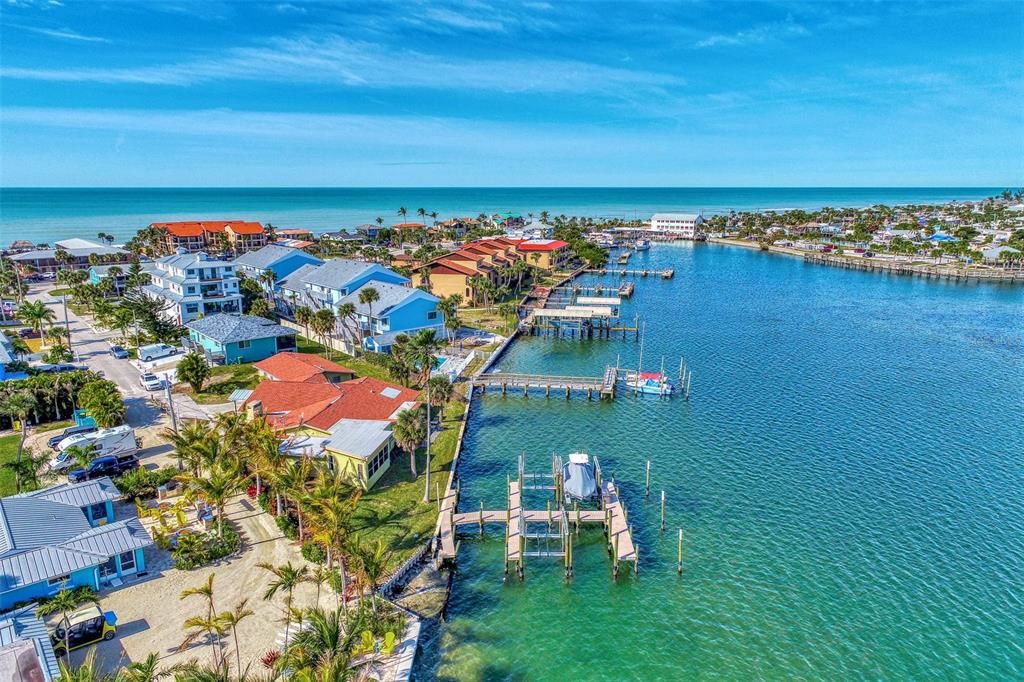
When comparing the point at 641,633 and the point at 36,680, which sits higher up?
the point at 36,680

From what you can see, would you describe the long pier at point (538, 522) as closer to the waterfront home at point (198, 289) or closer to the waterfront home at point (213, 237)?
the waterfront home at point (198, 289)

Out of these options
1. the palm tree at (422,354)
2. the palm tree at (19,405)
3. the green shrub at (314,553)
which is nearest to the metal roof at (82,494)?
the green shrub at (314,553)

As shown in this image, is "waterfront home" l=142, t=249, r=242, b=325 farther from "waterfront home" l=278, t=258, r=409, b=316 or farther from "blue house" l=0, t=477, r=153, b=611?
"blue house" l=0, t=477, r=153, b=611

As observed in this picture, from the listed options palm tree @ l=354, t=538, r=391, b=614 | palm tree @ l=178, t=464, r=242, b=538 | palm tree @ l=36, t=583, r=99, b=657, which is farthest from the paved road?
palm tree @ l=354, t=538, r=391, b=614

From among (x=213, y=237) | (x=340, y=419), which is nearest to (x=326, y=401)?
(x=340, y=419)

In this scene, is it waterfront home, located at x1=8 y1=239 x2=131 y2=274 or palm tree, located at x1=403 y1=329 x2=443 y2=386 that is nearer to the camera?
palm tree, located at x1=403 y1=329 x2=443 y2=386

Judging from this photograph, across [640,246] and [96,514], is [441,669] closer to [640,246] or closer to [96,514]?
[96,514]

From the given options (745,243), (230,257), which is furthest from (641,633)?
(745,243)

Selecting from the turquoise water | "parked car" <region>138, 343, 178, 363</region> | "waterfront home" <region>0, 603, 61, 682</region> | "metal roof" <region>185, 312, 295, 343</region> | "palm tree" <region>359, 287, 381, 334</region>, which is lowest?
the turquoise water
